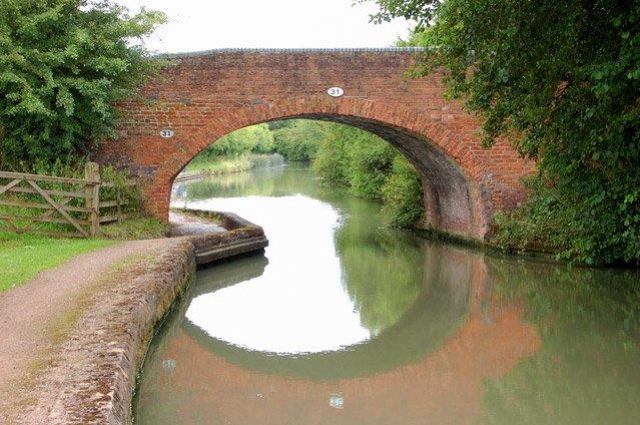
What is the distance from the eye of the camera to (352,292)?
39.9 ft

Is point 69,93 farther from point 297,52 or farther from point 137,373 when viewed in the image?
point 137,373

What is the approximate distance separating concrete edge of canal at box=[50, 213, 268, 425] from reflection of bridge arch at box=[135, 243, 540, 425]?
0.49 metres

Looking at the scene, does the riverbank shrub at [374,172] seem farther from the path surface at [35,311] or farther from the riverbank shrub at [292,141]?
the riverbank shrub at [292,141]

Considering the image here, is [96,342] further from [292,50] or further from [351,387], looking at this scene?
[292,50]

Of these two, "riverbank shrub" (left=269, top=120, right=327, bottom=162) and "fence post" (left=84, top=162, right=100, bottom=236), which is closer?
"fence post" (left=84, top=162, right=100, bottom=236)

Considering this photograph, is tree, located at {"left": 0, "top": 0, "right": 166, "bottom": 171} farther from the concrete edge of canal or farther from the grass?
the concrete edge of canal

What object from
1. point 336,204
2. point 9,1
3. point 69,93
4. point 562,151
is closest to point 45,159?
point 69,93

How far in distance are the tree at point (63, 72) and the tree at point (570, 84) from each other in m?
6.52

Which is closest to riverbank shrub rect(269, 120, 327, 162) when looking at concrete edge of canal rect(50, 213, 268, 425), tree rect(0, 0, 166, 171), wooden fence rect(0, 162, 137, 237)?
Answer: tree rect(0, 0, 166, 171)

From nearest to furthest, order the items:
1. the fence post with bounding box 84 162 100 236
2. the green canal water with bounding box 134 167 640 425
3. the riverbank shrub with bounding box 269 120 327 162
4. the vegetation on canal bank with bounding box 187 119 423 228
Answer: the green canal water with bounding box 134 167 640 425
the fence post with bounding box 84 162 100 236
the vegetation on canal bank with bounding box 187 119 423 228
the riverbank shrub with bounding box 269 120 327 162

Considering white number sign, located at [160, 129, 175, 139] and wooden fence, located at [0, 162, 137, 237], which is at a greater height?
white number sign, located at [160, 129, 175, 139]

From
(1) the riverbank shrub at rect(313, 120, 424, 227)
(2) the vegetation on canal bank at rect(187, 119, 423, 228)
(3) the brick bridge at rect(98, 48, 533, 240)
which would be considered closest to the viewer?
(3) the brick bridge at rect(98, 48, 533, 240)

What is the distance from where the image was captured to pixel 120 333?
6359mm

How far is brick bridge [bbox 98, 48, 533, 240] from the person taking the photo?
1435 centimetres
